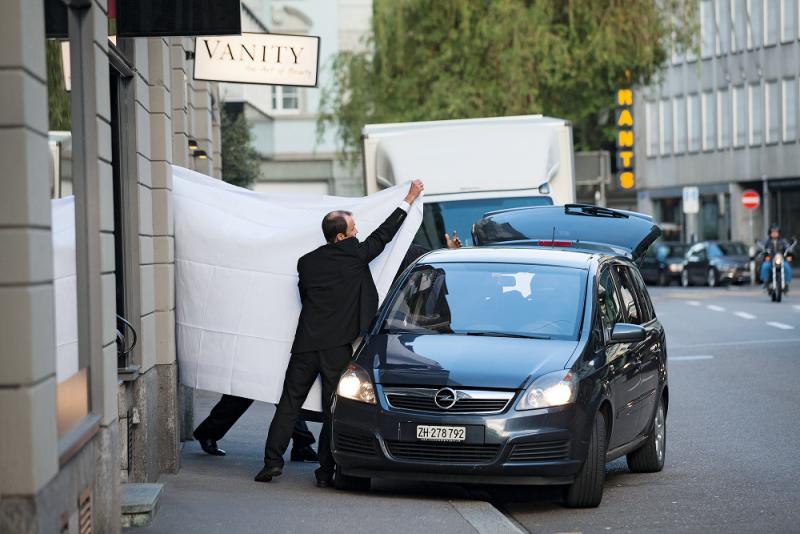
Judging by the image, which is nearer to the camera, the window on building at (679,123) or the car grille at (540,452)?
the car grille at (540,452)

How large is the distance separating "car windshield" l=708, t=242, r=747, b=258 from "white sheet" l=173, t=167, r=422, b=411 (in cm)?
4034

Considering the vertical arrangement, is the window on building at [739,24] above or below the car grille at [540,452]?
above

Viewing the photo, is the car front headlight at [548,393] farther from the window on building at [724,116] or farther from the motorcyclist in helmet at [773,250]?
the window on building at [724,116]

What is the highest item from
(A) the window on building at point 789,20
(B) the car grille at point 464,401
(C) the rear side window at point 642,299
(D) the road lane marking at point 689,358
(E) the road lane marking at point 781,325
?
(A) the window on building at point 789,20

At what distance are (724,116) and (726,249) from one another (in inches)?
680

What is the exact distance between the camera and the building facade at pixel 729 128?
205 feet

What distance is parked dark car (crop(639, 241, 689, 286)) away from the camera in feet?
176

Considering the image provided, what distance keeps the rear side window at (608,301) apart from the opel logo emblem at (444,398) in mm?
1430

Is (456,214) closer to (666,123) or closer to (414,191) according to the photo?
(414,191)

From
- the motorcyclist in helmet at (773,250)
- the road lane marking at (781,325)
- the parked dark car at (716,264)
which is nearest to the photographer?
the road lane marking at (781,325)

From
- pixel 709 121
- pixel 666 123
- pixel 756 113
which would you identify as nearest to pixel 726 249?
pixel 756 113

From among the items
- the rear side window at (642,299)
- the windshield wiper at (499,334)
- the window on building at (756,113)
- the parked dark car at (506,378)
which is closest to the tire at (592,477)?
the parked dark car at (506,378)

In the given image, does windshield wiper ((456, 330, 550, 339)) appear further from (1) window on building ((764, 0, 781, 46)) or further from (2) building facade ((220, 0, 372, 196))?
(1) window on building ((764, 0, 781, 46))

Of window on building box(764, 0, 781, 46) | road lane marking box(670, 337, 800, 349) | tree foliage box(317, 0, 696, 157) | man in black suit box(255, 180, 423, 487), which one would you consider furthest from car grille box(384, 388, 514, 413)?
window on building box(764, 0, 781, 46)
